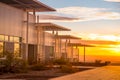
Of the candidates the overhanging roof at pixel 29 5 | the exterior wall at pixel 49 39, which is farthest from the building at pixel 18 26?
the exterior wall at pixel 49 39

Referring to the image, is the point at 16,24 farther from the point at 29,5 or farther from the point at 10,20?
the point at 29,5

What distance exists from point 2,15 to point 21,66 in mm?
6125

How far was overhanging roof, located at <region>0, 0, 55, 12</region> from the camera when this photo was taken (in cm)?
4271

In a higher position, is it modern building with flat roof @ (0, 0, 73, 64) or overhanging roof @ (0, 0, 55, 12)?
overhanging roof @ (0, 0, 55, 12)

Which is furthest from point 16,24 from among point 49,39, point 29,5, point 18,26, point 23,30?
point 49,39

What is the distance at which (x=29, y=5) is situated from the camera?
148ft

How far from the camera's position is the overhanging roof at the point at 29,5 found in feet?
140

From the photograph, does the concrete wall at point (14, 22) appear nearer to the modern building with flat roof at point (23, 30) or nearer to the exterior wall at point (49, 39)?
the modern building with flat roof at point (23, 30)

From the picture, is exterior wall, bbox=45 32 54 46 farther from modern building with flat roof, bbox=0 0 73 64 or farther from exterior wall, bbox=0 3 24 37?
exterior wall, bbox=0 3 24 37

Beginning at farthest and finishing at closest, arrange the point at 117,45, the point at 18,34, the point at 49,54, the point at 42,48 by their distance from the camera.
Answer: the point at 117,45 < the point at 49,54 < the point at 42,48 < the point at 18,34

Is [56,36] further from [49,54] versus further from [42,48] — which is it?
[42,48]

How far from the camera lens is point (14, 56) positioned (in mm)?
35062

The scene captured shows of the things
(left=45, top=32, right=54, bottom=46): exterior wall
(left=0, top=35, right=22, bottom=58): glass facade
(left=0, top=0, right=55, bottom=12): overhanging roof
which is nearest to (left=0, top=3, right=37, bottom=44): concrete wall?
(left=0, top=35, right=22, bottom=58): glass facade

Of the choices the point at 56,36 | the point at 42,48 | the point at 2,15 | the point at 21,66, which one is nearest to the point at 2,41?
the point at 2,15
